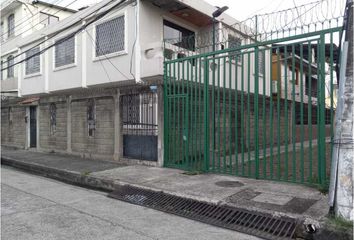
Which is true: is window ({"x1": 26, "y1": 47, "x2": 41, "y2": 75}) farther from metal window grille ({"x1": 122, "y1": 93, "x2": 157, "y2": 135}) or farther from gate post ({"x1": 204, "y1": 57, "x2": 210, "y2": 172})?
gate post ({"x1": 204, "y1": 57, "x2": 210, "y2": 172})

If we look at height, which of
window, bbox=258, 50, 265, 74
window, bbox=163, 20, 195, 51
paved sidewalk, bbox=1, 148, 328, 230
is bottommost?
paved sidewalk, bbox=1, 148, 328, 230

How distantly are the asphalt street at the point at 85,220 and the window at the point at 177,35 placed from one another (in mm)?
6124

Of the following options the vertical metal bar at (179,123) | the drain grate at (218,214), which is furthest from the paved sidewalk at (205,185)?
the vertical metal bar at (179,123)

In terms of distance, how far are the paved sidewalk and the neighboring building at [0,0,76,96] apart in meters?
8.71

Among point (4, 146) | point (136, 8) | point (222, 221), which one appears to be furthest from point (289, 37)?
point (4, 146)

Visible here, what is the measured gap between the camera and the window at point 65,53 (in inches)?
496

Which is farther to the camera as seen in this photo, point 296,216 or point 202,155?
point 202,155

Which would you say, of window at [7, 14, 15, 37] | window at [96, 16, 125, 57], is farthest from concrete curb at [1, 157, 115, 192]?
window at [7, 14, 15, 37]

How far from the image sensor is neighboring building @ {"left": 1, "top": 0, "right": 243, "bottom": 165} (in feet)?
31.8

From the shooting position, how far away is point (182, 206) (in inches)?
235

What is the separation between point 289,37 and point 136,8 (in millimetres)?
4944

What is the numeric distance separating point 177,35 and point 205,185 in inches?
262

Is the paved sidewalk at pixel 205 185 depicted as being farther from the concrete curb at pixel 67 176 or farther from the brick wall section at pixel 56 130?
the brick wall section at pixel 56 130

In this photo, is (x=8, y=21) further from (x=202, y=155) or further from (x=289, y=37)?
(x=289, y=37)
